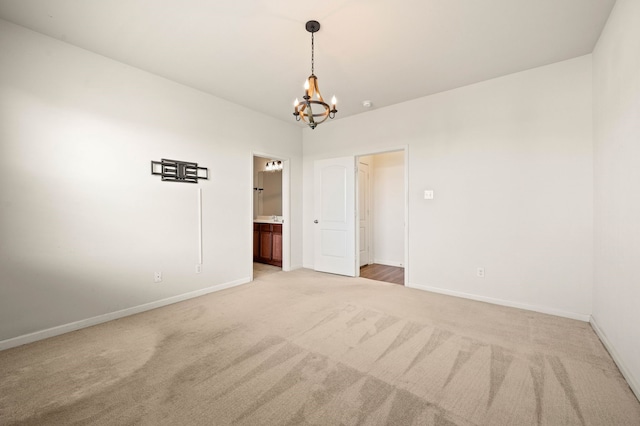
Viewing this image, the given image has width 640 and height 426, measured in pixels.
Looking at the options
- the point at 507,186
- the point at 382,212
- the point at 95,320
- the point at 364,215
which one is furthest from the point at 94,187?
the point at 382,212

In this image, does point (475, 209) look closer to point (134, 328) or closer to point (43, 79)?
point (134, 328)

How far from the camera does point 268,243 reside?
5539 mm

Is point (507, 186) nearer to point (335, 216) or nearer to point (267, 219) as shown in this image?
point (335, 216)

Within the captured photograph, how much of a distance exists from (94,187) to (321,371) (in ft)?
9.38

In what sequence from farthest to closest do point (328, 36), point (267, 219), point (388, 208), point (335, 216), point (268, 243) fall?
point (267, 219)
point (388, 208)
point (268, 243)
point (335, 216)
point (328, 36)

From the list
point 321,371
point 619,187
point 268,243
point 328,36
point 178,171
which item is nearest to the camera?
point 321,371

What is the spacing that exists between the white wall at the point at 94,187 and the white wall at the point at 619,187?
163 inches

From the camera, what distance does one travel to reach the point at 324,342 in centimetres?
236

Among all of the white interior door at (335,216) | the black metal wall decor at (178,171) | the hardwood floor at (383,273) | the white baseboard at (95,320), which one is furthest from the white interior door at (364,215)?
the black metal wall decor at (178,171)

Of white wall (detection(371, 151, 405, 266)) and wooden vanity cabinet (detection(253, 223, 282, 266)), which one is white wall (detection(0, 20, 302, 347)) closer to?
wooden vanity cabinet (detection(253, 223, 282, 266))

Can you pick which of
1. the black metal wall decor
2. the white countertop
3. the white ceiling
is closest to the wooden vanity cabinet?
the white countertop

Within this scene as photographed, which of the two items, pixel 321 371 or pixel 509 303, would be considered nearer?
pixel 321 371

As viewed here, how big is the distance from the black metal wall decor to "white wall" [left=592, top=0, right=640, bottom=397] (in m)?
4.20

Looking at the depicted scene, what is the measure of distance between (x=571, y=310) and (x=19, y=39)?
19.7 ft
